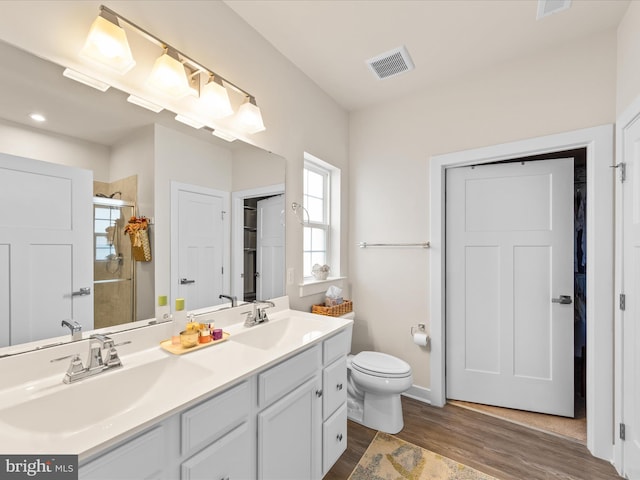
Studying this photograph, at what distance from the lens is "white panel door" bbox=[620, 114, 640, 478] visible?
1539 millimetres

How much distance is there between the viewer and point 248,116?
1.70m

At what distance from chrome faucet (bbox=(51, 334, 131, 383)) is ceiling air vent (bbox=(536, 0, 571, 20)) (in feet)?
8.73

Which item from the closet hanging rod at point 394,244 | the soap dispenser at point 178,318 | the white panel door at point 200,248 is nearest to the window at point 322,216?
the closet hanging rod at point 394,244

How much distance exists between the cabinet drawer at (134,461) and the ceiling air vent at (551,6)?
2.62 m

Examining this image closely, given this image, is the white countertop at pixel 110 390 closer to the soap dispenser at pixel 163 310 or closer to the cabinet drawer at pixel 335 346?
the soap dispenser at pixel 163 310

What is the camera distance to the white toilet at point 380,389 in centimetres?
200

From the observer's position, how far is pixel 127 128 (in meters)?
1.27

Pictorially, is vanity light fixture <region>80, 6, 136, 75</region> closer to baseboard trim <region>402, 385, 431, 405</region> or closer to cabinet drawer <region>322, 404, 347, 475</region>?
cabinet drawer <region>322, 404, 347, 475</region>

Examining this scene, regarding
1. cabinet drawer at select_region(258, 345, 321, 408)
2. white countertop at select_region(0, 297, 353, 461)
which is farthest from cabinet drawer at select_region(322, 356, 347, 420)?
white countertop at select_region(0, 297, 353, 461)

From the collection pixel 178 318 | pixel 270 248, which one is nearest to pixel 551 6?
pixel 270 248

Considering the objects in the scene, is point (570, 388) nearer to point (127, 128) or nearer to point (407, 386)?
point (407, 386)

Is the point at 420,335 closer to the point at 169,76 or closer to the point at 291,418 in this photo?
the point at 291,418

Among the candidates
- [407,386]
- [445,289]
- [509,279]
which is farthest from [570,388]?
[407,386]

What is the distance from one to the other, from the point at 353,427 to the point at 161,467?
5.25ft
